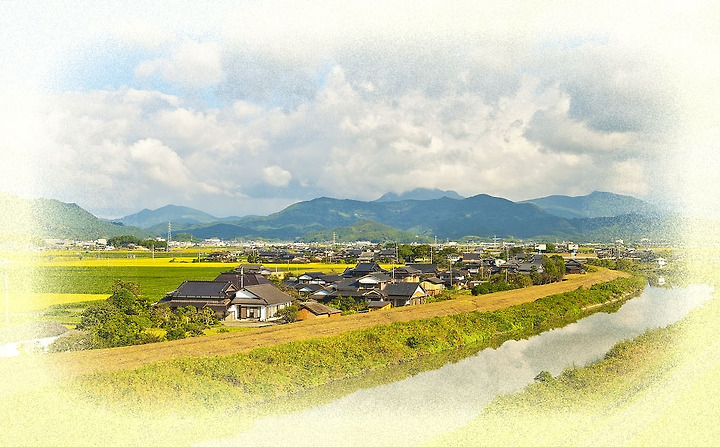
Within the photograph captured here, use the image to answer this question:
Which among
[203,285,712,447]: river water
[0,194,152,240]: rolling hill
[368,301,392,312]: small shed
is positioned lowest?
[203,285,712,447]: river water

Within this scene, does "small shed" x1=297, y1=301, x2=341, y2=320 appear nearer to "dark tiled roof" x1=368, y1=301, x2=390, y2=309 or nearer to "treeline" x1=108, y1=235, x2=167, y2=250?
"dark tiled roof" x1=368, y1=301, x2=390, y2=309

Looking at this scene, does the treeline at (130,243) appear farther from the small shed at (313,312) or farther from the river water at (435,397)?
the river water at (435,397)

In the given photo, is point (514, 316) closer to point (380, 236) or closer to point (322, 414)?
point (322, 414)

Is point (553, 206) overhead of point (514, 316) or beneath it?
overhead

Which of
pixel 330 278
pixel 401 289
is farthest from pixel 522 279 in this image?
pixel 330 278

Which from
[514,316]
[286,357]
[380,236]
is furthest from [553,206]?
[286,357]

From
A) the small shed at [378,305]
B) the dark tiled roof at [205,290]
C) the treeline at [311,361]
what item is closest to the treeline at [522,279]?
the treeline at [311,361]

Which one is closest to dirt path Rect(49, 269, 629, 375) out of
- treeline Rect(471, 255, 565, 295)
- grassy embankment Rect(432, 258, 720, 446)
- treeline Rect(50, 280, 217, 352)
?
treeline Rect(50, 280, 217, 352)
